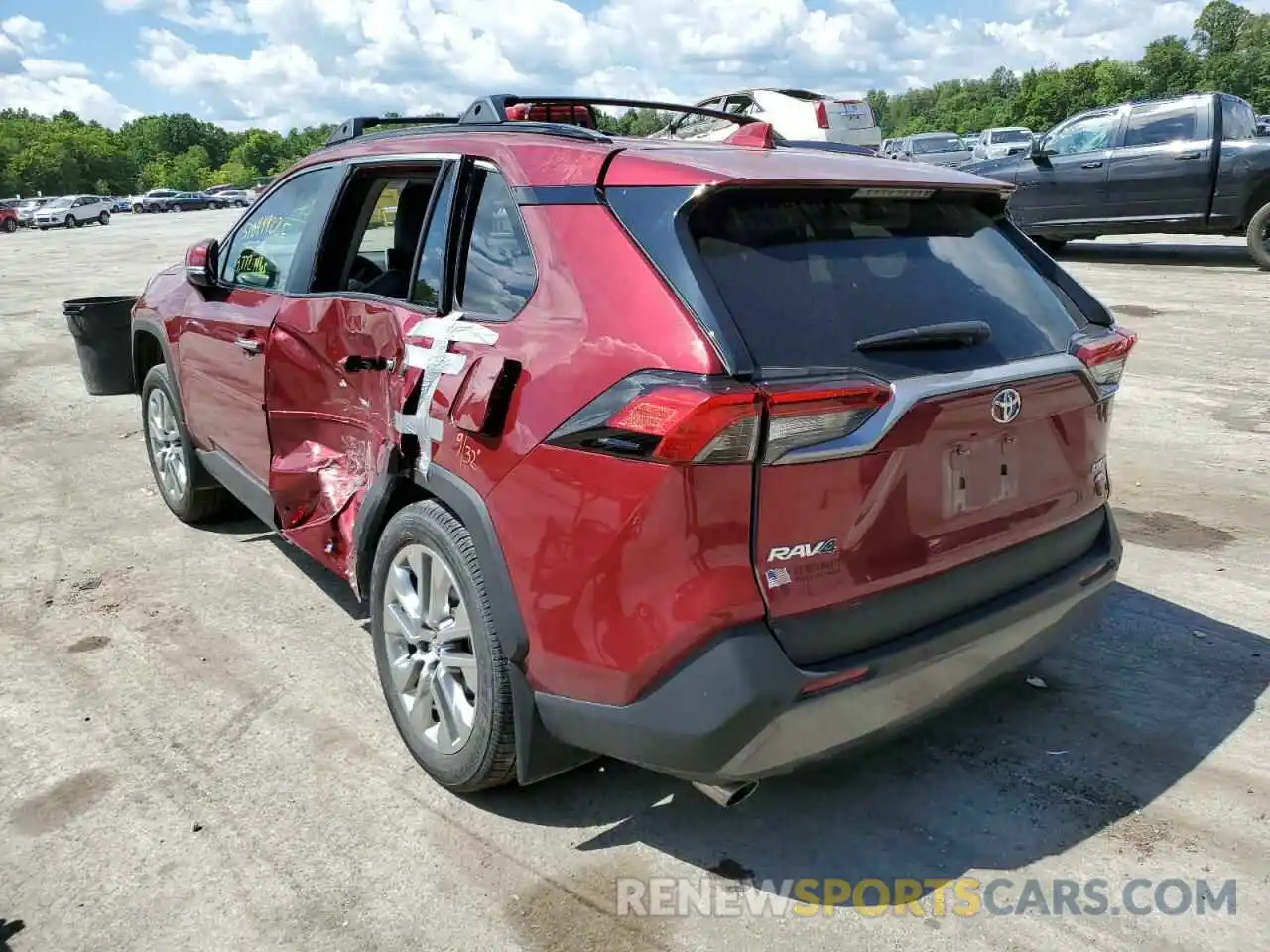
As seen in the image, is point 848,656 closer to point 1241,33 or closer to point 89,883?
point 89,883

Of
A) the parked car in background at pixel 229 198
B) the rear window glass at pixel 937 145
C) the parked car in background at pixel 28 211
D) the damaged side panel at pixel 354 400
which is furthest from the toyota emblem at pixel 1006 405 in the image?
the parked car in background at pixel 229 198

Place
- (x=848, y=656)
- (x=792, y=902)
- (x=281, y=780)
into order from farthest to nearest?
(x=281, y=780)
(x=792, y=902)
(x=848, y=656)

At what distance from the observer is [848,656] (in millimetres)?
2303

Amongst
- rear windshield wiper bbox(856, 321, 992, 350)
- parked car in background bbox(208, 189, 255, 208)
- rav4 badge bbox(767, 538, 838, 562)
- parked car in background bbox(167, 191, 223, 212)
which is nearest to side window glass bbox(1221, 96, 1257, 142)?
rear windshield wiper bbox(856, 321, 992, 350)

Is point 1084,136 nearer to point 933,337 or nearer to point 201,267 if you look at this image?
point 201,267

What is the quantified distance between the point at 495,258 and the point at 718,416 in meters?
1.02

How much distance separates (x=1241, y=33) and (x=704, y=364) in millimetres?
125437

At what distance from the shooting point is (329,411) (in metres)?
3.55

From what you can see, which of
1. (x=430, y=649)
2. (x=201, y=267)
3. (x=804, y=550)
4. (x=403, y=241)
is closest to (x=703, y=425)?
(x=804, y=550)

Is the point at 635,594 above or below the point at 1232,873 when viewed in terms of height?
above

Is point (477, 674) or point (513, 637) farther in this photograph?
point (477, 674)

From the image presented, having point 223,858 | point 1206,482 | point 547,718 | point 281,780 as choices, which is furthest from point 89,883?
point 1206,482

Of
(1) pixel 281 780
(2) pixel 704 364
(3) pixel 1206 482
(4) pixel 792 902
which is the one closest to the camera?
(2) pixel 704 364

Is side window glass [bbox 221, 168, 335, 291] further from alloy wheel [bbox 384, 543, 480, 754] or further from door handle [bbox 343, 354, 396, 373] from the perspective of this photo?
alloy wheel [bbox 384, 543, 480, 754]
